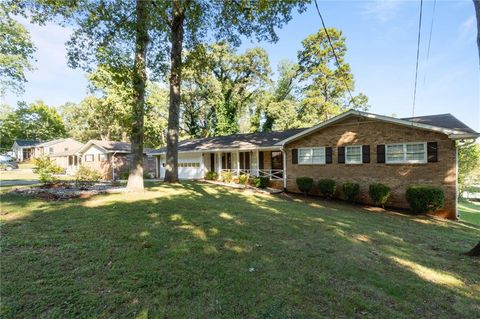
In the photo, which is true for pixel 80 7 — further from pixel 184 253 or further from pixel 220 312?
pixel 220 312

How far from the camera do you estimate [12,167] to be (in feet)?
116

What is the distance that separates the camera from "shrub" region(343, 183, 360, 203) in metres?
13.0

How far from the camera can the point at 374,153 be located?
12977mm

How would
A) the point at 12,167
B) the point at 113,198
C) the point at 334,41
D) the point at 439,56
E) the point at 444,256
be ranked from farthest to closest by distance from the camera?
1. the point at 12,167
2. the point at 334,41
3. the point at 439,56
4. the point at 113,198
5. the point at 444,256

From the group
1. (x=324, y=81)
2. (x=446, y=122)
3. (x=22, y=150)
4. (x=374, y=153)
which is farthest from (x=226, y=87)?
(x=22, y=150)

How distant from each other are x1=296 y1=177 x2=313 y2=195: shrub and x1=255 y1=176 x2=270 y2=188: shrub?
2619 millimetres

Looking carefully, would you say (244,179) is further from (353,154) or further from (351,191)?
(353,154)

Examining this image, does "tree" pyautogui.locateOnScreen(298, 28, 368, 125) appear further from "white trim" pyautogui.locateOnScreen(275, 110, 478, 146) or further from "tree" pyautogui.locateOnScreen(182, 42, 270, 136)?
"white trim" pyautogui.locateOnScreen(275, 110, 478, 146)

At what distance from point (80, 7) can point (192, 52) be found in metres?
5.80

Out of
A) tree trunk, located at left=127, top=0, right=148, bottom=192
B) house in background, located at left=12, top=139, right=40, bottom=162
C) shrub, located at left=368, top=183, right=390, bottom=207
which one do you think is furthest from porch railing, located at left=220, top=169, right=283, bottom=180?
house in background, located at left=12, top=139, right=40, bottom=162

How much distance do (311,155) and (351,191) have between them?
10.8 ft

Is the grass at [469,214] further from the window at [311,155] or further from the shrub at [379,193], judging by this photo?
the window at [311,155]

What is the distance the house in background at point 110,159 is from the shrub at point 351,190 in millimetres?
20020

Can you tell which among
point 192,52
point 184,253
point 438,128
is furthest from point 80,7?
point 438,128
